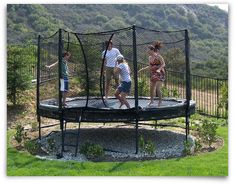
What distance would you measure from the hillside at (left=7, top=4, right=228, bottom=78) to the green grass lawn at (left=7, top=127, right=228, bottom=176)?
25296 millimetres

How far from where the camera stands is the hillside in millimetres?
37062

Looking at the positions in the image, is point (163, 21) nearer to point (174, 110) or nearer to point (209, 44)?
point (209, 44)

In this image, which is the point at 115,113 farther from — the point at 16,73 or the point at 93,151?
the point at 16,73

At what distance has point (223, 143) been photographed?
10250 mm

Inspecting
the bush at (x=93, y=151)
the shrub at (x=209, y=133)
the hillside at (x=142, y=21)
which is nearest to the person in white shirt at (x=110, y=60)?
the bush at (x=93, y=151)

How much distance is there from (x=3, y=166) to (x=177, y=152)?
3330 mm

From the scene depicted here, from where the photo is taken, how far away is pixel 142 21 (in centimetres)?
4856

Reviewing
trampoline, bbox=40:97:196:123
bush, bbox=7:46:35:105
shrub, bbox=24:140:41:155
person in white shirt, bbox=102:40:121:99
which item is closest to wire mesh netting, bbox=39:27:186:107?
person in white shirt, bbox=102:40:121:99

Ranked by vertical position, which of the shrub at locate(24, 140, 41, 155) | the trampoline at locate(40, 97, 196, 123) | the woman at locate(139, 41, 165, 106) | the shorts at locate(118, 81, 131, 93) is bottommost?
the shrub at locate(24, 140, 41, 155)

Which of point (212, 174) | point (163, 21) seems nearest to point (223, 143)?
point (212, 174)

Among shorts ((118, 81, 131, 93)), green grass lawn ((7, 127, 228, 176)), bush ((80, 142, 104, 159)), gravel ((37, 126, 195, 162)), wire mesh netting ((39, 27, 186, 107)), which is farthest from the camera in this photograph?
wire mesh netting ((39, 27, 186, 107))

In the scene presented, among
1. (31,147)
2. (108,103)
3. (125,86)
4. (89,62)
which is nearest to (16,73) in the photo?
(89,62)

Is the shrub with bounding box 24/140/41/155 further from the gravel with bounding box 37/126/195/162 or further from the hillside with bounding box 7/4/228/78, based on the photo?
the hillside with bounding box 7/4/228/78

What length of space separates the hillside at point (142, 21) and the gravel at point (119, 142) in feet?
74.2
